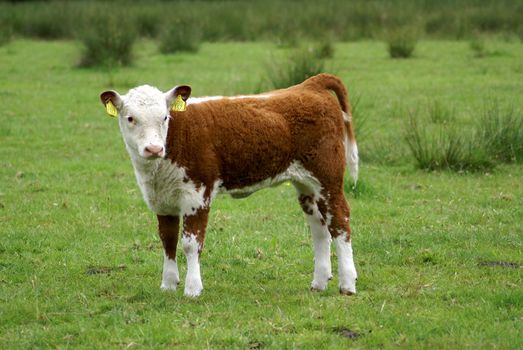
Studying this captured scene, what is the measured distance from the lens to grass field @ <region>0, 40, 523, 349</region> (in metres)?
6.30

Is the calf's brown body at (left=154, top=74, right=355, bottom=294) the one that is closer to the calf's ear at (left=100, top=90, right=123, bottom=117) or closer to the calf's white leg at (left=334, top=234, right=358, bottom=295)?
the calf's white leg at (left=334, top=234, right=358, bottom=295)

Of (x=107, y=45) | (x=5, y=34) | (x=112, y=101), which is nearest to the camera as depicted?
(x=112, y=101)

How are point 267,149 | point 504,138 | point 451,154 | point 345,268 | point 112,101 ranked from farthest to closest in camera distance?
point 504,138
point 451,154
point 345,268
point 267,149
point 112,101

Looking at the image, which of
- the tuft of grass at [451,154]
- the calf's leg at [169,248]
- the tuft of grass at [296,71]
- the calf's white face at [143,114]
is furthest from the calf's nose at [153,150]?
the tuft of grass at [296,71]

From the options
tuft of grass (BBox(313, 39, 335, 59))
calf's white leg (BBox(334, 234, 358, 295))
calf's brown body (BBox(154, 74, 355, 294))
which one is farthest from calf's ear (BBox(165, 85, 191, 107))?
tuft of grass (BBox(313, 39, 335, 59))

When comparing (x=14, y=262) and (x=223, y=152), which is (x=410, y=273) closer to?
(x=223, y=152)

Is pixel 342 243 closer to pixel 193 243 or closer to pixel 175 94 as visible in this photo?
pixel 193 243

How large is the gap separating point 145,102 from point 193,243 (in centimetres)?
110

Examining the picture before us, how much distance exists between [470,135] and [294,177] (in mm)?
6089

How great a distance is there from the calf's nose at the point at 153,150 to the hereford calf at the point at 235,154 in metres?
0.05

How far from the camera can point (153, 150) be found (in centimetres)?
655

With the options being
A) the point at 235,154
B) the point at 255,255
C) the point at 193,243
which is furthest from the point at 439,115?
the point at 193,243

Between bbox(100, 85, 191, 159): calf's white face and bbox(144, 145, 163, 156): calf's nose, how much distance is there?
18 mm

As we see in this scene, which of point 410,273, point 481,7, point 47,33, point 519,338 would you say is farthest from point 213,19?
point 519,338
